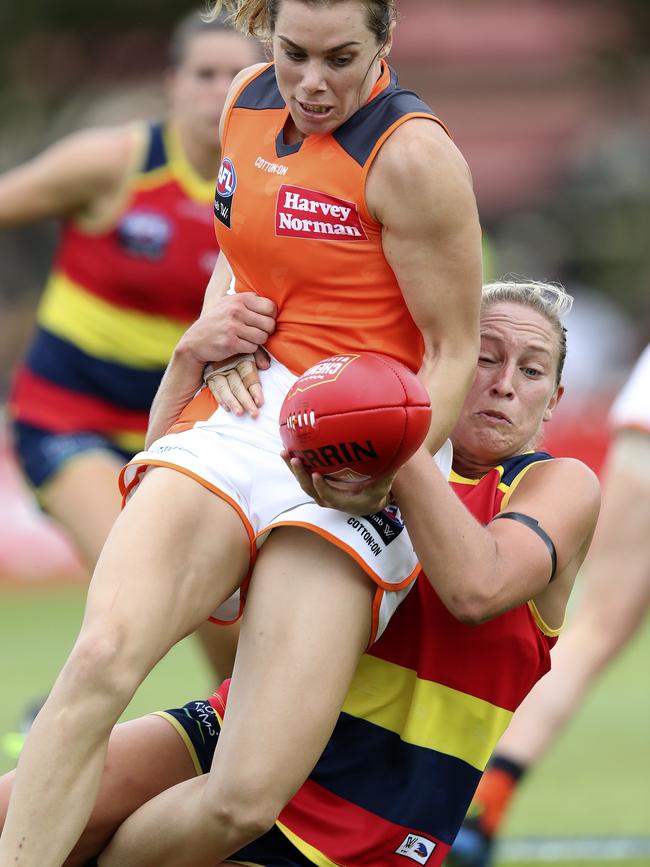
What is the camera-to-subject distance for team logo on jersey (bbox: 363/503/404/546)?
11.0 feet

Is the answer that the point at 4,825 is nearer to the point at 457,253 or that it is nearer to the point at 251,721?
the point at 251,721

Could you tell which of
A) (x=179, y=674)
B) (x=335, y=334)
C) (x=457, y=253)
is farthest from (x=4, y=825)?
(x=179, y=674)

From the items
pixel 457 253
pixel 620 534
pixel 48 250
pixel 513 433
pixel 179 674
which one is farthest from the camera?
pixel 48 250

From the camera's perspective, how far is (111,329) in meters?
6.09

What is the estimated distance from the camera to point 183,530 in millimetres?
3217

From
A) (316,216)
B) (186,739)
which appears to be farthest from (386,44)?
(186,739)

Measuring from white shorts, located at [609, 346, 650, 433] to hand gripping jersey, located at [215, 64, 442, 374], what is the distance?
2325 mm

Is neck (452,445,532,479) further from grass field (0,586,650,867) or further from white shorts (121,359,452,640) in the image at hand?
grass field (0,586,650,867)

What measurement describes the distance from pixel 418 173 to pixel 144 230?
9.44 ft

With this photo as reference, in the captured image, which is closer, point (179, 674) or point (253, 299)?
point (253, 299)

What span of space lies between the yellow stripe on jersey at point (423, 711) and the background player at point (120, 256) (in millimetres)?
2477

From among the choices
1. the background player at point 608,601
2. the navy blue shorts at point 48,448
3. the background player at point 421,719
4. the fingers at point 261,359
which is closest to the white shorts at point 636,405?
the background player at point 608,601

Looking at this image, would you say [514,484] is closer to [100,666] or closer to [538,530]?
[538,530]

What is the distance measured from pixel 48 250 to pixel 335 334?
44.1 feet
